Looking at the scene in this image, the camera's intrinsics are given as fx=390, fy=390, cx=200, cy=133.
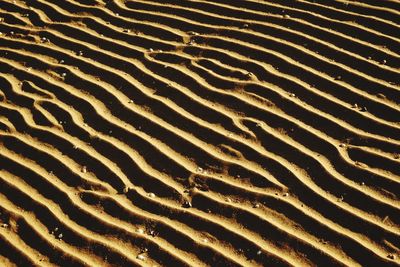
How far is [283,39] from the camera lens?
3797mm

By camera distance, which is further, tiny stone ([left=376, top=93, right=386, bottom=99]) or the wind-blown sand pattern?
tiny stone ([left=376, top=93, right=386, bottom=99])

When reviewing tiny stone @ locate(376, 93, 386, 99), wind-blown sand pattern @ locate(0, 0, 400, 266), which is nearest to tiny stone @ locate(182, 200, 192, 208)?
wind-blown sand pattern @ locate(0, 0, 400, 266)

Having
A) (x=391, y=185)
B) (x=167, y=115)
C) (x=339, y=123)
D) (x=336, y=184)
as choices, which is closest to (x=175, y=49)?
(x=167, y=115)

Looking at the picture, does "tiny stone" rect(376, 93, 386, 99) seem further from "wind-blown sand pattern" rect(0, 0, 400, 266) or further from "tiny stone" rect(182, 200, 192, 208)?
"tiny stone" rect(182, 200, 192, 208)

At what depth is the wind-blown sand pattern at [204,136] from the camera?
2.60 m

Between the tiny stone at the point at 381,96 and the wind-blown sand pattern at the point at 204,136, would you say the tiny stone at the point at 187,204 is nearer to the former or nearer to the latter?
the wind-blown sand pattern at the point at 204,136

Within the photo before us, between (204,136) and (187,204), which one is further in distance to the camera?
(204,136)

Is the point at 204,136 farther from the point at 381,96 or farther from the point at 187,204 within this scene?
the point at 381,96

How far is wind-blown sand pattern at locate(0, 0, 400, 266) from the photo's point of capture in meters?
2.60

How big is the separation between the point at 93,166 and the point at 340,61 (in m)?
2.34

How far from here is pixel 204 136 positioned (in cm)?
315

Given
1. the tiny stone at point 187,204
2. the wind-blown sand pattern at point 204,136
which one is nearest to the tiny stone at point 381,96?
the wind-blown sand pattern at point 204,136

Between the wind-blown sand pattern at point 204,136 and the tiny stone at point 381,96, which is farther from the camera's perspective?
the tiny stone at point 381,96

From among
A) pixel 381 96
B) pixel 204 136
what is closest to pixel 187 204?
pixel 204 136
